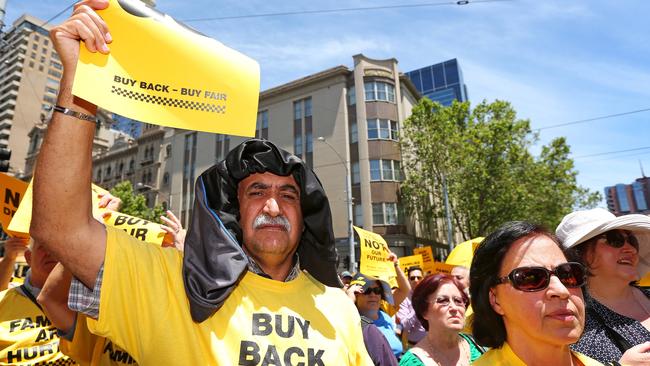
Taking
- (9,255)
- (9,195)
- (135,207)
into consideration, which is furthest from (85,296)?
(135,207)

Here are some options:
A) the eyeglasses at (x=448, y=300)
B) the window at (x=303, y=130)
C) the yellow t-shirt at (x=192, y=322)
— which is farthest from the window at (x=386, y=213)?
the yellow t-shirt at (x=192, y=322)

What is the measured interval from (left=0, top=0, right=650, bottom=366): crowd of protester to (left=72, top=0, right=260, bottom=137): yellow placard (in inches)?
3.6

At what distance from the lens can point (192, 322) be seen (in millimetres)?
1694

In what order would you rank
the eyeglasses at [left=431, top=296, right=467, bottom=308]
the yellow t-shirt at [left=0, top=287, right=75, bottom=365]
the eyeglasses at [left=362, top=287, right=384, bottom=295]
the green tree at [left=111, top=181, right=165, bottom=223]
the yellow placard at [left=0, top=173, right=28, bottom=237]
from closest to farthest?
1. the yellow t-shirt at [left=0, top=287, right=75, bottom=365]
2. the eyeglasses at [left=431, top=296, right=467, bottom=308]
3. the yellow placard at [left=0, top=173, right=28, bottom=237]
4. the eyeglasses at [left=362, top=287, right=384, bottom=295]
5. the green tree at [left=111, top=181, right=165, bottom=223]

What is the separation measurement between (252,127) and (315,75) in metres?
34.6

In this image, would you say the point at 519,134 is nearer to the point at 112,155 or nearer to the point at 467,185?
the point at 467,185

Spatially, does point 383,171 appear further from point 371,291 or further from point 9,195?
point 9,195

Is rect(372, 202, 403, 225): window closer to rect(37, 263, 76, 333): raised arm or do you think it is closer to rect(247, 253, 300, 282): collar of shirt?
rect(247, 253, 300, 282): collar of shirt

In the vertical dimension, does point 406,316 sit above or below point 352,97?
below

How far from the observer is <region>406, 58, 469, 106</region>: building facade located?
13288 cm

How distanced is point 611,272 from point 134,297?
10.1 feet

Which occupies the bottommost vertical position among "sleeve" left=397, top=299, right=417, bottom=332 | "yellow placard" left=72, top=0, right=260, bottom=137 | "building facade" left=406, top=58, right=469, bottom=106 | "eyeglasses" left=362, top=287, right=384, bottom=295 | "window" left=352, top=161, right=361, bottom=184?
"sleeve" left=397, top=299, right=417, bottom=332

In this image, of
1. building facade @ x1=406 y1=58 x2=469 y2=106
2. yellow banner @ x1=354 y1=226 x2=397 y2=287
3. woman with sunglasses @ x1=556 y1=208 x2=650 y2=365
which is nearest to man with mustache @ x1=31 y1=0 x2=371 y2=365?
woman with sunglasses @ x1=556 y1=208 x2=650 y2=365

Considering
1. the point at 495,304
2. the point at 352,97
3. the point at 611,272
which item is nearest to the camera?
the point at 495,304
